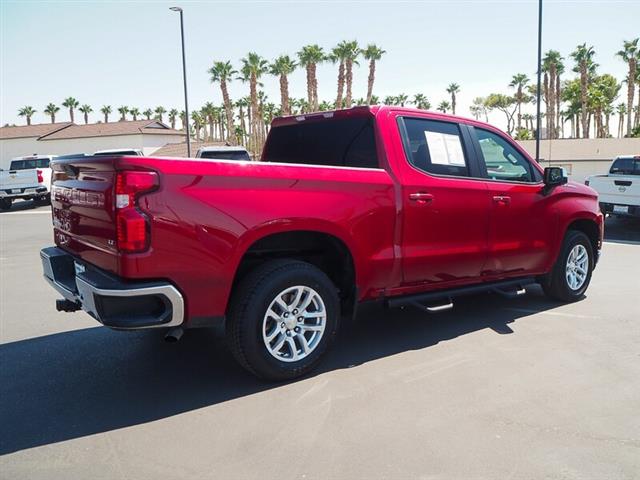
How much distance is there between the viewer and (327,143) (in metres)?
5.10

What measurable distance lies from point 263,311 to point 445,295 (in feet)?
6.05

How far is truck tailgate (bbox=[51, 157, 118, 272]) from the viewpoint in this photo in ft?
11.2

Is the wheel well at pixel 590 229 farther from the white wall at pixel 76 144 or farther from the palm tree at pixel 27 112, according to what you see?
the palm tree at pixel 27 112

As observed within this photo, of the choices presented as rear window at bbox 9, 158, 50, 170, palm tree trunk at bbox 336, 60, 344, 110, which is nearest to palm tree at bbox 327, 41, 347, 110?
palm tree trunk at bbox 336, 60, 344, 110

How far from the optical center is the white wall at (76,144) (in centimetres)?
4906

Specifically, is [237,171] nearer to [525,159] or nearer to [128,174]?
[128,174]

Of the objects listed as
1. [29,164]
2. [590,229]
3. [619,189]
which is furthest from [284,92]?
[590,229]

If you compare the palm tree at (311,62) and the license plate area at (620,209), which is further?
the palm tree at (311,62)

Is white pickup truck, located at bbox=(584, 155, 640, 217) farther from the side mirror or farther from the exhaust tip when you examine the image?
the exhaust tip

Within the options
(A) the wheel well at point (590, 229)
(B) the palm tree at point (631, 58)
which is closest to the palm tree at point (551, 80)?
(B) the palm tree at point (631, 58)

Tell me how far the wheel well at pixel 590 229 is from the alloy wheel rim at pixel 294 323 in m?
3.65

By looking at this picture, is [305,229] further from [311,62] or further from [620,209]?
[311,62]

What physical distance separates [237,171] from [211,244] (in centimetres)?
50

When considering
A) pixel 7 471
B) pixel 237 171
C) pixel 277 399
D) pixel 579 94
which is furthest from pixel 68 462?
pixel 579 94
